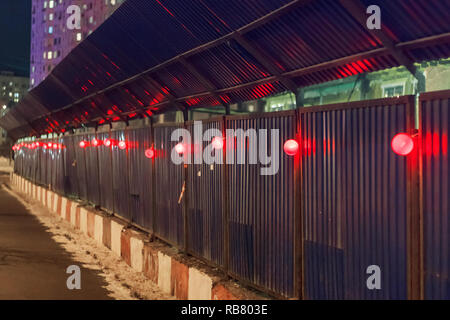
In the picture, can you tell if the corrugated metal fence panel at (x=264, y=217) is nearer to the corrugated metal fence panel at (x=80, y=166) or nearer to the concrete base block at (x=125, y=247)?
the concrete base block at (x=125, y=247)

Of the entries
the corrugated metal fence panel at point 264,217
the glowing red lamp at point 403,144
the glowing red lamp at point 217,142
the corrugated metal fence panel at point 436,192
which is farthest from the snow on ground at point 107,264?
the glowing red lamp at point 403,144

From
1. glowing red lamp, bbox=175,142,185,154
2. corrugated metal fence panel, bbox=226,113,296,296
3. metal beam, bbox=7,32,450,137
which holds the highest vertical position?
metal beam, bbox=7,32,450,137

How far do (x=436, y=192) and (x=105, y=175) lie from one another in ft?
38.6

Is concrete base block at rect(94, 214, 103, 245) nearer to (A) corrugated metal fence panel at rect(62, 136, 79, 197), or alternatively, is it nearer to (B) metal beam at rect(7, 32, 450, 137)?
(A) corrugated metal fence panel at rect(62, 136, 79, 197)

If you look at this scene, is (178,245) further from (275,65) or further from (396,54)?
(396,54)

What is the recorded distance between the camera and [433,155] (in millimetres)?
4191

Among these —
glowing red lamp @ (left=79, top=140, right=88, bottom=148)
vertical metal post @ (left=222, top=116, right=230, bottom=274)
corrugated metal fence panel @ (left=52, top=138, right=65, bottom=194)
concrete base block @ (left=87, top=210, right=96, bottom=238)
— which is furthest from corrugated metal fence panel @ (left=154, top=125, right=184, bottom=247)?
corrugated metal fence panel @ (left=52, top=138, right=65, bottom=194)

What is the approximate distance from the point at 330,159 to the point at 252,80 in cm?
238

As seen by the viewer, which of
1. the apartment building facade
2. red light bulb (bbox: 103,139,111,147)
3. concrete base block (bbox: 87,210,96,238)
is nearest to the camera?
red light bulb (bbox: 103,139,111,147)

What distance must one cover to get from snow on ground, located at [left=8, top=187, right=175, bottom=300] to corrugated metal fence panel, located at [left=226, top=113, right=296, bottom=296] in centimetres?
195

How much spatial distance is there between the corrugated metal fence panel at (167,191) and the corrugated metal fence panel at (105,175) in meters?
3.83

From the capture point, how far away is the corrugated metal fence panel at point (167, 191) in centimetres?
945

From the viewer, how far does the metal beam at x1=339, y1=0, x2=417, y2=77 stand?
468 cm
